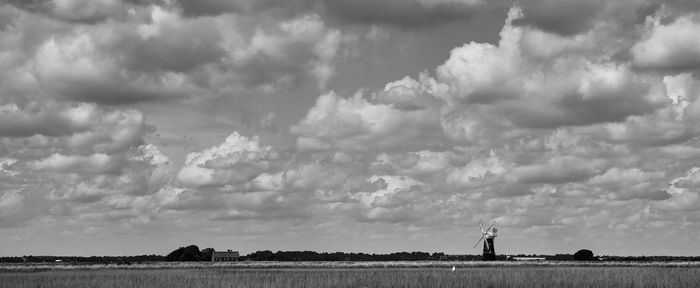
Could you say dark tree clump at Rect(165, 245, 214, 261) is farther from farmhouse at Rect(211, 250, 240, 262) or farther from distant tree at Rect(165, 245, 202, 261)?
farmhouse at Rect(211, 250, 240, 262)

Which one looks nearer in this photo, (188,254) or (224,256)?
(188,254)

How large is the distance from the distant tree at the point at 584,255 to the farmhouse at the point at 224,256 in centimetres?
7411

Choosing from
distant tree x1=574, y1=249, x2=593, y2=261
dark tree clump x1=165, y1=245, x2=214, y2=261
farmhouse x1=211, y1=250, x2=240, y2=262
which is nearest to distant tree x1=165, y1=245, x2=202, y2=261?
dark tree clump x1=165, y1=245, x2=214, y2=261

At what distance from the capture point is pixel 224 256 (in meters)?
179

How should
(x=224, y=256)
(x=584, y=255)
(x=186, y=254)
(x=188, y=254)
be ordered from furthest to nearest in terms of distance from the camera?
1. (x=224, y=256)
2. (x=188, y=254)
3. (x=186, y=254)
4. (x=584, y=255)

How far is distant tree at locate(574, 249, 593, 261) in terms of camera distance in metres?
158

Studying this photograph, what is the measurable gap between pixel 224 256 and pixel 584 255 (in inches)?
3006

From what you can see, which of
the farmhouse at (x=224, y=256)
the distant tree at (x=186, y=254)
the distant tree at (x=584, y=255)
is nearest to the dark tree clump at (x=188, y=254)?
the distant tree at (x=186, y=254)

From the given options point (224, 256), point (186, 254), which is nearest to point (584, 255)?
point (224, 256)

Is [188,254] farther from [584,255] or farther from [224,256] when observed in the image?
[584,255]

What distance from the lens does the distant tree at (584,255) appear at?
158 metres

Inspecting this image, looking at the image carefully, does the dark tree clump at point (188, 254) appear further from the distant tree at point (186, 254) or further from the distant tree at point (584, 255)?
the distant tree at point (584, 255)

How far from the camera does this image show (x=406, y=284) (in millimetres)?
51344

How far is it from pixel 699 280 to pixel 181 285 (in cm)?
3485
